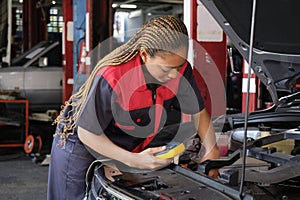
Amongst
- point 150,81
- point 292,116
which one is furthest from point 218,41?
point 150,81

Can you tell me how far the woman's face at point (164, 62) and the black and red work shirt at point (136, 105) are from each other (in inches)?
2.0

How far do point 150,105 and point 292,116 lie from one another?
2.02 feet

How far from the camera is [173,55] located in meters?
1.66

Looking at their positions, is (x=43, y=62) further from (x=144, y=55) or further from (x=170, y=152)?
(x=170, y=152)

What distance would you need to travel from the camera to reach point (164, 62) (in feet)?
5.46

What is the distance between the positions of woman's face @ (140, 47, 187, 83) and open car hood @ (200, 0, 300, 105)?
1.18 ft

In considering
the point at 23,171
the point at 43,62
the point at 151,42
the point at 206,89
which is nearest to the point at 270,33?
the point at 151,42

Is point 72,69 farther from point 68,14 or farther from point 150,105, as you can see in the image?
A: point 150,105

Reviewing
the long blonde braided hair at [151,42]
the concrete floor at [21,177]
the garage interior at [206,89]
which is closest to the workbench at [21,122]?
the garage interior at [206,89]

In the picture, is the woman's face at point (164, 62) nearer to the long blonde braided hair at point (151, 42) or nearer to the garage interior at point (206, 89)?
the long blonde braided hair at point (151, 42)

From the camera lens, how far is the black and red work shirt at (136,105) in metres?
1.71

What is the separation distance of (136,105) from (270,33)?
666mm

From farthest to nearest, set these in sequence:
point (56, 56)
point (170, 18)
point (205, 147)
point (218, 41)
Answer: point (56, 56), point (218, 41), point (205, 147), point (170, 18)

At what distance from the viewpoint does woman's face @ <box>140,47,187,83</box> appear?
1.66 meters
